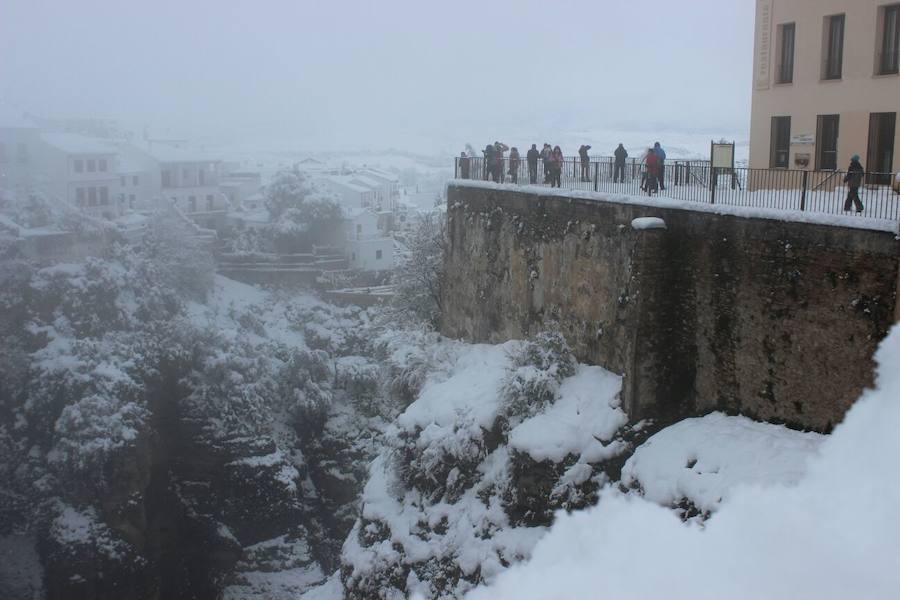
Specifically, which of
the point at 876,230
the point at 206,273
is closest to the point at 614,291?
the point at 876,230

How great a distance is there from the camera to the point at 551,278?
17.6 m

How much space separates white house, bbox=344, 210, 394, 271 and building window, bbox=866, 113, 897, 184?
37.7 metres

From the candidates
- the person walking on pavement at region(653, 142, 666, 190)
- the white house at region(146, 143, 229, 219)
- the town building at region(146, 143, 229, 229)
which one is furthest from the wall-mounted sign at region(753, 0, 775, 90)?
the white house at region(146, 143, 229, 219)

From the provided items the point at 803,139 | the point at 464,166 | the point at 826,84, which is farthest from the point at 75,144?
the point at 826,84

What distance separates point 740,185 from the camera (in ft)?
52.0

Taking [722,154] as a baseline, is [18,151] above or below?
above

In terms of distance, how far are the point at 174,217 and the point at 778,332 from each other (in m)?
42.4

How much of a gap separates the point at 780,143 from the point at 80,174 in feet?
148

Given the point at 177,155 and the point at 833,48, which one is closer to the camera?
the point at 833,48

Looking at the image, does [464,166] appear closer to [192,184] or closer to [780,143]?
[780,143]

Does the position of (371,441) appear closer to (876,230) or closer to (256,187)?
(876,230)

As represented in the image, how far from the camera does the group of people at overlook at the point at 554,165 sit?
16.4m

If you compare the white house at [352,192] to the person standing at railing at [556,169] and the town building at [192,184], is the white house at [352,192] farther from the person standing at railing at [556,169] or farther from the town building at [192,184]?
the person standing at railing at [556,169]

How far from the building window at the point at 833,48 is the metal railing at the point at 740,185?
6.53 ft
